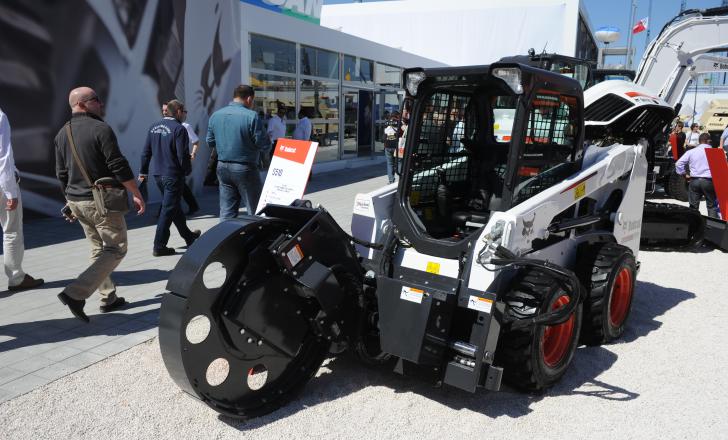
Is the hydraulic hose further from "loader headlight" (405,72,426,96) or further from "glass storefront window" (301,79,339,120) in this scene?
"glass storefront window" (301,79,339,120)

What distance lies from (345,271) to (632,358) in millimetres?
2404

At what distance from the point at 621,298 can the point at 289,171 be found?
119 inches

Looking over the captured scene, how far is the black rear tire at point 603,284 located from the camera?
4410 millimetres

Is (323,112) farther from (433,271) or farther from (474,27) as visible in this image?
(474,27)

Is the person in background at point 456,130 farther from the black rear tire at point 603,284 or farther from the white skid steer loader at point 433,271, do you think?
the black rear tire at point 603,284

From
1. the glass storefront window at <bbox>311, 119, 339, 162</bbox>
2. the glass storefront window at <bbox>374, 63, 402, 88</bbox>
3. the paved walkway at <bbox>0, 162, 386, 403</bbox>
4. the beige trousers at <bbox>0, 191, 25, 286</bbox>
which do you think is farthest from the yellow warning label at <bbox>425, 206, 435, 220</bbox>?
the glass storefront window at <bbox>374, 63, 402, 88</bbox>

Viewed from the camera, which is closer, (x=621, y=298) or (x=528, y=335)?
(x=528, y=335)

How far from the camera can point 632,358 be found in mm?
4469

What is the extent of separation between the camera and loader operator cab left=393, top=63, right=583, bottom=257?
3.81 meters

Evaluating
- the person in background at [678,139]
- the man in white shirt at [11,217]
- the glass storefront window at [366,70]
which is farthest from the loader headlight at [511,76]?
the glass storefront window at [366,70]

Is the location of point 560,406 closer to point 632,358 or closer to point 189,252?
point 632,358

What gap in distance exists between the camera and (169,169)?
7.11m

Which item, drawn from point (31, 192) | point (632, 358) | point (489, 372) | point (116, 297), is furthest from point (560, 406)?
point (31, 192)

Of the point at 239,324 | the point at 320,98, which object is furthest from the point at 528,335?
the point at 320,98
